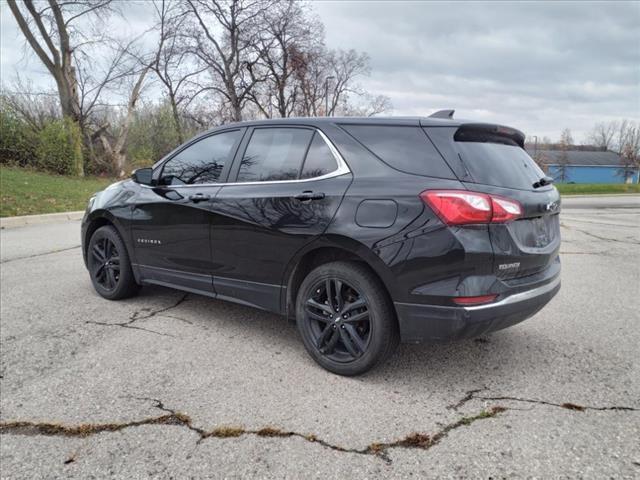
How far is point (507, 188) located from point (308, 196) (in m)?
1.24

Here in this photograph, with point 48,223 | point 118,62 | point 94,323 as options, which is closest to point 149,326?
point 94,323

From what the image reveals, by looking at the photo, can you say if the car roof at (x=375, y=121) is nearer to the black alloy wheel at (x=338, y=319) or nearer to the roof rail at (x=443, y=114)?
the roof rail at (x=443, y=114)

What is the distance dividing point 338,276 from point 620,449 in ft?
5.58

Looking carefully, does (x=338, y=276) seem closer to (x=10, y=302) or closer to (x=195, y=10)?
(x=10, y=302)

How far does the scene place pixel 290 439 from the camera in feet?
7.95

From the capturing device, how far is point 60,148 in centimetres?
2158

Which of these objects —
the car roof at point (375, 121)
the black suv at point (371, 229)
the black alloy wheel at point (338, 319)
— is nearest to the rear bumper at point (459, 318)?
the black suv at point (371, 229)

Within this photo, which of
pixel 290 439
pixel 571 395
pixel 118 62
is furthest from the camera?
pixel 118 62

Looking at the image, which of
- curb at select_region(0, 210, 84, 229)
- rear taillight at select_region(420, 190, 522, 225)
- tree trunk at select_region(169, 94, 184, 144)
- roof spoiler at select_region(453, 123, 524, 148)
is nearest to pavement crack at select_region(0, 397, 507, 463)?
rear taillight at select_region(420, 190, 522, 225)

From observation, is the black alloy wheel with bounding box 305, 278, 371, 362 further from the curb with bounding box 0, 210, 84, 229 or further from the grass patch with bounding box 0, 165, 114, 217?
the grass patch with bounding box 0, 165, 114, 217

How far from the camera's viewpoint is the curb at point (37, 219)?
11.2 meters

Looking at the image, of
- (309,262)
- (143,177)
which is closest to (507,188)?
(309,262)

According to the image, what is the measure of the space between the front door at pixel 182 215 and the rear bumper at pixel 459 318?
5.88 feet

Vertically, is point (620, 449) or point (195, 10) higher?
point (195, 10)
